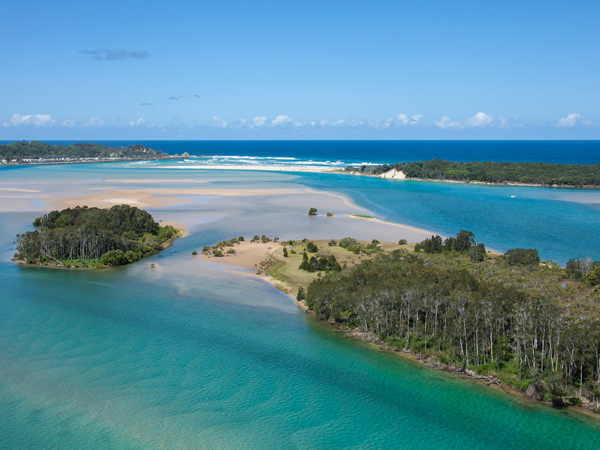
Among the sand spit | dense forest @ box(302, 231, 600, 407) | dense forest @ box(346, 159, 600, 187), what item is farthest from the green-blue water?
dense forest @ box(346, 159, 600, 187)

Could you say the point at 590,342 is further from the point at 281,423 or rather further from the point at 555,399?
the point at 281,423

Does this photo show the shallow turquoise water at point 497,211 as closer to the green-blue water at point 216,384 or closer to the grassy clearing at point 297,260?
the grassy clearing at point 297,260

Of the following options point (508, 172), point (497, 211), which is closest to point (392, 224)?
point (497, 211)

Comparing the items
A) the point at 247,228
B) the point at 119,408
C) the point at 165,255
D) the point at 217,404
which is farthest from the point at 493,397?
the point at 247,228

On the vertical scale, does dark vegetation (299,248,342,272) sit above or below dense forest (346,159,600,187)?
below

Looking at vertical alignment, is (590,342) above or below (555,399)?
above

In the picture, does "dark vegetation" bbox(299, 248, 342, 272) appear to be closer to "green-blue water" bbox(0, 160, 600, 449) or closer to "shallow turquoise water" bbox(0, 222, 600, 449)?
"green-blue water" bbox(0, 160, 600, 449)
